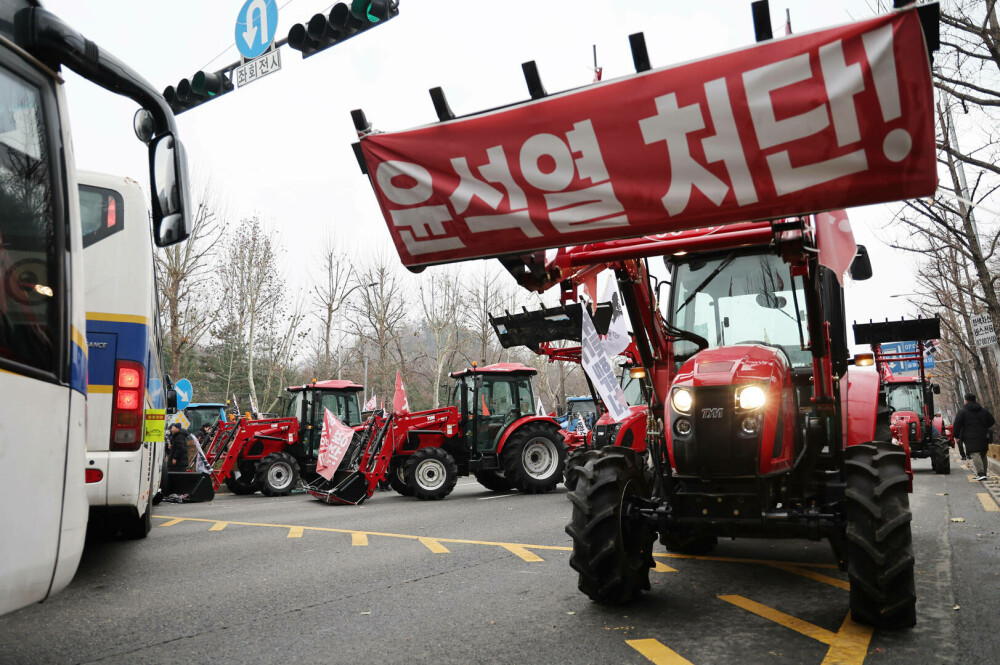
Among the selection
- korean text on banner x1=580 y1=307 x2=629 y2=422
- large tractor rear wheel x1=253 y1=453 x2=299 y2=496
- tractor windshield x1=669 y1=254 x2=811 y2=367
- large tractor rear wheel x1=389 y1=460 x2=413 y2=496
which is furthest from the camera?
large tractor rear wheel x1=253 y1=453 x2=299 y2=496

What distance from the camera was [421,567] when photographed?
670cm

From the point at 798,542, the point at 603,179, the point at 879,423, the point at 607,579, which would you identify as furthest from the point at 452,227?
the point at 798,542

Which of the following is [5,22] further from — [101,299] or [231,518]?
[231,518]

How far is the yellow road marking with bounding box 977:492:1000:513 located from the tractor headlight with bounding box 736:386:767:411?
7.38m

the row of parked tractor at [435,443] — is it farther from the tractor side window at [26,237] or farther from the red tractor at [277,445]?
the tractor side window at [26,237]

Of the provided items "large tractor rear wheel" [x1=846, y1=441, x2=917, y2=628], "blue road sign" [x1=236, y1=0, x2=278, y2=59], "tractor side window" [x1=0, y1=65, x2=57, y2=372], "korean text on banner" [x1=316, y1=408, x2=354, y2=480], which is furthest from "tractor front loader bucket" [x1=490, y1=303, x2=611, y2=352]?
"tractor side window" [x1=0, y1=65, x2=57, y2=372]

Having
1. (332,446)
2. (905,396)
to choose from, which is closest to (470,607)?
(332,446)

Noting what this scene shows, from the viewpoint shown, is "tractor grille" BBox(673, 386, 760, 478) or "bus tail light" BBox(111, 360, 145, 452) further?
"bus tail light" BBox(111, 360, 145, 452)

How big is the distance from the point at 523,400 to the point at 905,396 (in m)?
12.5

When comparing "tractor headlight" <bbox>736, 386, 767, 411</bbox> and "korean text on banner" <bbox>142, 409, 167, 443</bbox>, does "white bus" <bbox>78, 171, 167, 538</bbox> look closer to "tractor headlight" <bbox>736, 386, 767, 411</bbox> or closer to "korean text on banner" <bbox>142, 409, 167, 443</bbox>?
"korean text on banner" <bbox>142, 409, 167, 443</bbox>

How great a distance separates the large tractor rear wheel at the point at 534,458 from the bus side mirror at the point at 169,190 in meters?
11.4

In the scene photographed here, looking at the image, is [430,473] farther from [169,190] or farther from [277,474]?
[169,190]

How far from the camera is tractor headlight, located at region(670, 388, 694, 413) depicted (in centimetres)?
488

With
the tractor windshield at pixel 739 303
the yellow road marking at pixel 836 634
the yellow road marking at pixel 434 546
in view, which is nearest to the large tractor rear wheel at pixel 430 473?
the yellow road marking at pixel 434 546
